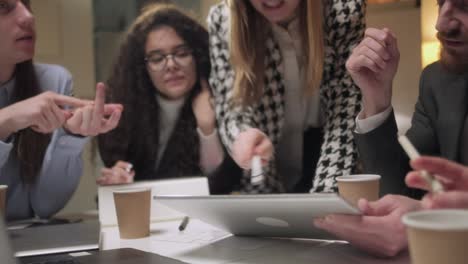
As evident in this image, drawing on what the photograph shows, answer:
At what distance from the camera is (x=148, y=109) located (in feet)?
6.75

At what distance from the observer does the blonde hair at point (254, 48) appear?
170 centimetres

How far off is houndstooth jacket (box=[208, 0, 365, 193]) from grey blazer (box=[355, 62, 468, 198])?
0.24 meters

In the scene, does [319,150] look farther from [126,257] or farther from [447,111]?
[126,257]

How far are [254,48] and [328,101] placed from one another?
0.30m

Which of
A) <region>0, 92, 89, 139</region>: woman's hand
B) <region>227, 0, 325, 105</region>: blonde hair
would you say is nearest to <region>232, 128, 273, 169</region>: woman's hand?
<region>227, 0, 325, 105</region>: blonde hair

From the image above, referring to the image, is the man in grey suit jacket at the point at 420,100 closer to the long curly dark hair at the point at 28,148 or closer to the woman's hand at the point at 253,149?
the woman's hand at the point at 253,149

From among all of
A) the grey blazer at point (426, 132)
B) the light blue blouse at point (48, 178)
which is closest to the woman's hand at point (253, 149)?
the grey blazer at point (426, 132)

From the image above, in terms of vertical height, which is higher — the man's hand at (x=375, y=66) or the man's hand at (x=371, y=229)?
the man's hand at (x=375, y=66)

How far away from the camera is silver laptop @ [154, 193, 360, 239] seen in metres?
0.75

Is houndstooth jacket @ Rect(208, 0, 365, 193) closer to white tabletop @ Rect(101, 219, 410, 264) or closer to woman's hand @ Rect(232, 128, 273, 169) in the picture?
woman's hand @ Rect(232, 128, 273, 169)

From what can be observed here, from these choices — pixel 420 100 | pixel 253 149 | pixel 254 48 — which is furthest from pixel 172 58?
pixel 420 100

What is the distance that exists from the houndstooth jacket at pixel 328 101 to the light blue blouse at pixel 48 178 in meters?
0.52

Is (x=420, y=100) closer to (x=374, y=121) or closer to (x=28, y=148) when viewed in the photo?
(x=374, y=121)

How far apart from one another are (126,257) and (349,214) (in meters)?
0.37
